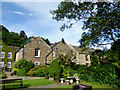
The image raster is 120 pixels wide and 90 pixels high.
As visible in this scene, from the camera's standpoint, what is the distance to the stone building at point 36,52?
25312 millimetres

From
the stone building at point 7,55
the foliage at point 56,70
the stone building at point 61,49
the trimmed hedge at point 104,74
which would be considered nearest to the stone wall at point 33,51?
the stone building at point 61,49

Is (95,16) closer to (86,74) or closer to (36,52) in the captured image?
(86,74)

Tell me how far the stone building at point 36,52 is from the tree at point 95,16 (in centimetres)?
1523

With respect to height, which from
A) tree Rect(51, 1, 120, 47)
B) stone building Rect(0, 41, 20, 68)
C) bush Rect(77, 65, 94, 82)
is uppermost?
tree Rect(51, 1, 120, 47)

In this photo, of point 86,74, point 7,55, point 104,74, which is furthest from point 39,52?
point 104,74

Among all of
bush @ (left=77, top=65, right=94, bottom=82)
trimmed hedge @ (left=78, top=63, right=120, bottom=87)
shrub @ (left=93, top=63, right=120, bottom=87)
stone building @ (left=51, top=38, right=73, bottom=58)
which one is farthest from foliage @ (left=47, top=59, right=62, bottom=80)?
stone building @ (left=51, top=38, right=73, bottom=58)

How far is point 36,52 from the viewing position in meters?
27.3

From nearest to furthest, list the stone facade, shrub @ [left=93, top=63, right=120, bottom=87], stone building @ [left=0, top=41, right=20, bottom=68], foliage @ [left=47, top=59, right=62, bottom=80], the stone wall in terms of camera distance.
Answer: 1. shrub @ [left=93, top=63, right=120, bottom=87]
2. foliage @ [left=47, top=59, right=62, bottom=80]
3. the stone facade
4. the stone wall
5. stone building @ [left=0, top=41, right=20, bottom=68]

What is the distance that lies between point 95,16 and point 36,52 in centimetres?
1998

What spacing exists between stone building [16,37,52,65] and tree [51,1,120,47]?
15.2 m

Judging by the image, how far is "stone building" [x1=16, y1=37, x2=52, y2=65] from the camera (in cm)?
2531

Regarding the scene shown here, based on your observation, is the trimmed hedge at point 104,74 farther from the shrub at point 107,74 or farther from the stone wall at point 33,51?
the stone wall at point 33,51

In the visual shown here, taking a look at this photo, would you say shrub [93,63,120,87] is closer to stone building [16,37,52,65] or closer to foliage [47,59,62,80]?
foliage [47,59,62,80]

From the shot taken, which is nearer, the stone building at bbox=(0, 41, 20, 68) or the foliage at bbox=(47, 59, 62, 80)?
the foliage at bbox=(47, 59, 62, 80)
